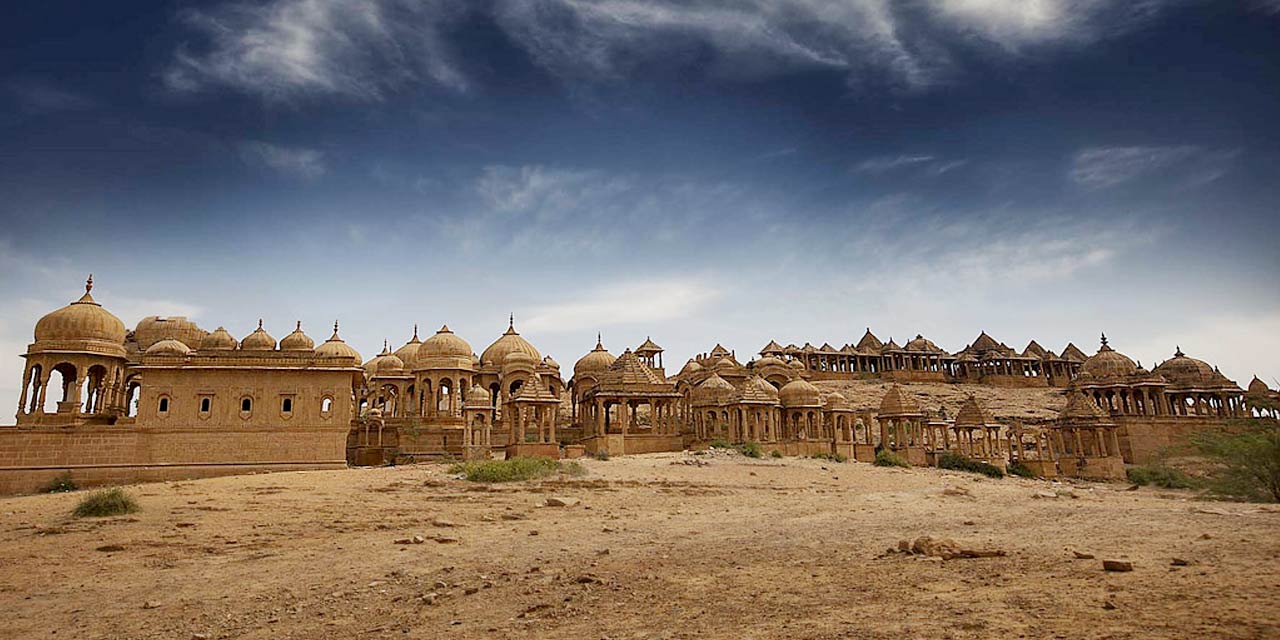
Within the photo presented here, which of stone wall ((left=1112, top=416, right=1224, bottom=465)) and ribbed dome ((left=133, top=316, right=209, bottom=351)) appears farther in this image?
stone wall ((left=1112, top=416, right=1224, bottom=465))

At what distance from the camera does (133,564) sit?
13516 mm

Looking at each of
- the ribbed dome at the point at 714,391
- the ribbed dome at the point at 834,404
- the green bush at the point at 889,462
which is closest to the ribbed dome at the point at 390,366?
the ribbed dome at the point at 714,391

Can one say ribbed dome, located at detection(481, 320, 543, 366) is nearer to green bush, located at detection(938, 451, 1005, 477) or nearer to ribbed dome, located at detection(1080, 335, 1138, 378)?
→ green bush, located at detection(938, 451, 1005, 477)

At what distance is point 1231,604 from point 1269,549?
3507 millimetres

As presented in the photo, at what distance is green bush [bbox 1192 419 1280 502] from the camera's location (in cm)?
1702

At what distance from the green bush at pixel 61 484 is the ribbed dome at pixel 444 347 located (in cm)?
1964

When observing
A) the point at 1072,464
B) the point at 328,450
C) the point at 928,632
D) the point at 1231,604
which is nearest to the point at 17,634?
the point at 928,632

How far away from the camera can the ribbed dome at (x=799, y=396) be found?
155ft

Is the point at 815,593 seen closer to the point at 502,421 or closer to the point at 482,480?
the point at 482,480

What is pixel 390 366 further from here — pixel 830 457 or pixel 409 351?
pixel 830 457

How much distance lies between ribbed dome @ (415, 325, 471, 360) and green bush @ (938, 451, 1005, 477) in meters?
28.4

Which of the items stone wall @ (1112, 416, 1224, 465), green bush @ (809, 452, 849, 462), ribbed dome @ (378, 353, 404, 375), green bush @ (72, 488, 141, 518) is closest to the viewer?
green bush @ (72, 488, 141, 518)

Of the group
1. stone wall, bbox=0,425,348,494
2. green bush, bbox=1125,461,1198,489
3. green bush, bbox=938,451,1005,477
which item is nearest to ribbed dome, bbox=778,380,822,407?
green bush, bbox=938,451,1005,477

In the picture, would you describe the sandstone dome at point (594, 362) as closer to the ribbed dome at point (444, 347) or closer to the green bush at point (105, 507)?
the ribbed dome at point (444, 347)
